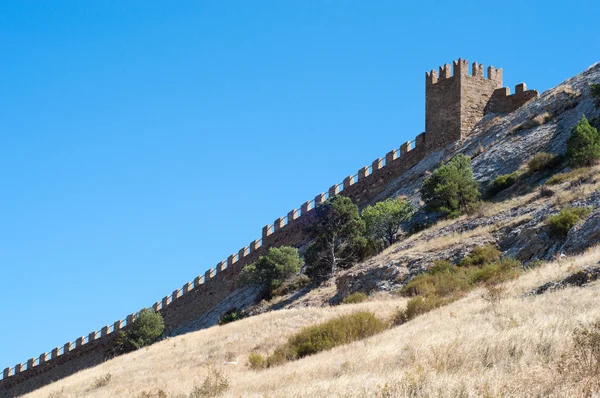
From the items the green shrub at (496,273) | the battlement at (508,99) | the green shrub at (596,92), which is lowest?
the green shrub at (496,273)

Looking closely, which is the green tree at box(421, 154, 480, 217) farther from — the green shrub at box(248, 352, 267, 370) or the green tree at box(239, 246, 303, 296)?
the green shrub at box(248, 352, 267, 370)

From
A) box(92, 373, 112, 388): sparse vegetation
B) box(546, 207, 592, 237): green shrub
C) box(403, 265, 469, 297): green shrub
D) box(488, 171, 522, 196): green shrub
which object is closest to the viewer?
box(403, 265, 469, 297): green shrub

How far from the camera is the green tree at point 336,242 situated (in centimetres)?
3353

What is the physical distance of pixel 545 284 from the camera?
15297 mm

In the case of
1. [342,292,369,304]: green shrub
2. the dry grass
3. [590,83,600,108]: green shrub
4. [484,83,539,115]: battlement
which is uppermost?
[484,83,539,115]: battlement

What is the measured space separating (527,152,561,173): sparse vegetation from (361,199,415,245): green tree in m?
5.08

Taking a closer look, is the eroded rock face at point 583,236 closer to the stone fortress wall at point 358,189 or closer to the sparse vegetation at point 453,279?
the sparse vegetation at point 453,279

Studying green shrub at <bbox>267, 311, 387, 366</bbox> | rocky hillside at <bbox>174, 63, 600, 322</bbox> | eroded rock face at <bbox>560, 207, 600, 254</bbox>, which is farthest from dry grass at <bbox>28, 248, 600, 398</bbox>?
rocky hillside at <bbox>174, 63, 600, 322</bbox>

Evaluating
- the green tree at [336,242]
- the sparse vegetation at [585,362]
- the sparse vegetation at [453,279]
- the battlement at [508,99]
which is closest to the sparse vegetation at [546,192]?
the sparse vegetation at [453,279]

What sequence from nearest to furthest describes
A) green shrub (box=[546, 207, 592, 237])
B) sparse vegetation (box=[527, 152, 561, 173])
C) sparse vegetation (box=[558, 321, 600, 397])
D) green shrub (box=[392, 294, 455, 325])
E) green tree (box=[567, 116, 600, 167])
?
sparse vegetation (box=[558, 321, 600, 397])
green shrub (box=[392, 294, 455, 325])
green shrub (box=[546, 207, 592, 237])
green tree (box=[567, 116, 600, 167])
sparse vegetation (box=[527, 152, 561, 173])

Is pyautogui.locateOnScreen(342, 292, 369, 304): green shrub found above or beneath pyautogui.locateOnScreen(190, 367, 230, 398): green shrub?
above

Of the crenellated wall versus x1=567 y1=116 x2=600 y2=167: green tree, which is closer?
x1=567 y1=116 x2=600 y2=167: green tree

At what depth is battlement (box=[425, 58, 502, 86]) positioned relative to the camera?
134ft

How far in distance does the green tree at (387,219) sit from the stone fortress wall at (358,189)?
443 cm
